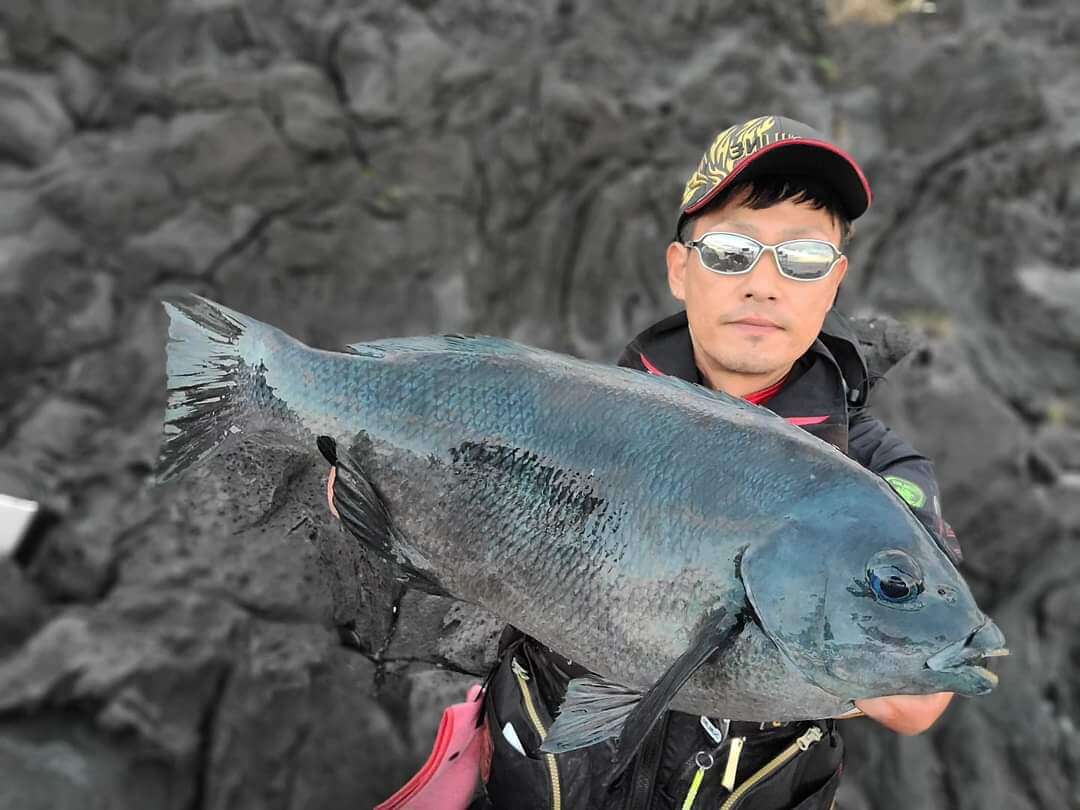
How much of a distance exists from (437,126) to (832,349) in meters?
4.98

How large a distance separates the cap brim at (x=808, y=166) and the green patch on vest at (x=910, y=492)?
0.62 metres

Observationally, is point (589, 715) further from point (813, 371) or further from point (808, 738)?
point (813, 371)

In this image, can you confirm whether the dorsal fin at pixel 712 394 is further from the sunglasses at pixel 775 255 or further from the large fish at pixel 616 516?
Result: the sunglasses at pixel 775 255

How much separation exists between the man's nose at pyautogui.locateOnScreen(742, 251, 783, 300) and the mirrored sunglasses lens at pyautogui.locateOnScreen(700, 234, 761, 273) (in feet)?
0.06

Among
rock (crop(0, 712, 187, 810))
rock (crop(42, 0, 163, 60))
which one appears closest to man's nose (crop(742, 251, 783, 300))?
rock (crop(0, 712, 187, 810))

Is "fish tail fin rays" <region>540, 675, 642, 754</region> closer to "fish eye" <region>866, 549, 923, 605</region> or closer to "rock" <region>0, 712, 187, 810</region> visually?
"fish eye" <region>866, 549, 923, 605</region>

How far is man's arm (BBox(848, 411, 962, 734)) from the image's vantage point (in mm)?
1398

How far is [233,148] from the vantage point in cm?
585

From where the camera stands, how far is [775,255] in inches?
65.9

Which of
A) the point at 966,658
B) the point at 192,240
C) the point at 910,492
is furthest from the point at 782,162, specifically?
the point at 192,240

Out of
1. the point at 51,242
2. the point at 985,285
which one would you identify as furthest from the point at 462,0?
the point at 985,285

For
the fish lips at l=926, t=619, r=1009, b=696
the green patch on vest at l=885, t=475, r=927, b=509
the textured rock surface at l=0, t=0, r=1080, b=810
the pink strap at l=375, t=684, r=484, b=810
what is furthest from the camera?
the textured rock surface at l=0, t=0, r=1080, b=810

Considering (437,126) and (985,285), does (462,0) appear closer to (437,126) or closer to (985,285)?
(437,126)

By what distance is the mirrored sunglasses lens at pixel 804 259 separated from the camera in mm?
1671
